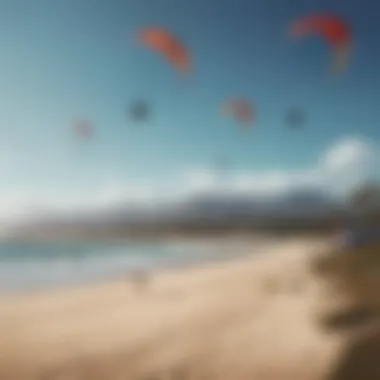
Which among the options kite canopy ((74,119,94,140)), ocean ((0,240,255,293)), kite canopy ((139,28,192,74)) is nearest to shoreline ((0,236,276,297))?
ocean ((0,240,255,293))

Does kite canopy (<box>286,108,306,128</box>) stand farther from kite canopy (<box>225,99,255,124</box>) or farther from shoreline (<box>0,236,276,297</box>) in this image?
shoreline (<box>0,236,276,297</box>)

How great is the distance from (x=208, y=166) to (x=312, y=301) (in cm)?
38

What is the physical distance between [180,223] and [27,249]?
34cm

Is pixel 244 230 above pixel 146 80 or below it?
below

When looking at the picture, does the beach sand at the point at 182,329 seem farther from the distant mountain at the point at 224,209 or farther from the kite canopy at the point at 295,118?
the kite canopy at the point at 295,118

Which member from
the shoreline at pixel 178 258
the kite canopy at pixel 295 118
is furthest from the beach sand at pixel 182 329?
the kite canopy at pixel 295 118

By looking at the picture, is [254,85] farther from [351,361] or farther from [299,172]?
[351,361]

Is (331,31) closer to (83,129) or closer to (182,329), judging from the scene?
(83,129)

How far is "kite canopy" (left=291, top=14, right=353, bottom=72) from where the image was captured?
139cm

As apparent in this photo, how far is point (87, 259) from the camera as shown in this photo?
1.35 m

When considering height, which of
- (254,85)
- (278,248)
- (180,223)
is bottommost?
(278,248)

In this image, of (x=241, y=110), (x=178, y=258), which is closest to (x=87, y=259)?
(x=178, y=258)

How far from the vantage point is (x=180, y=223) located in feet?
4.49

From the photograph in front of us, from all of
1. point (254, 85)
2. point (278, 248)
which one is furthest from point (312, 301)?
point (254, 85)
